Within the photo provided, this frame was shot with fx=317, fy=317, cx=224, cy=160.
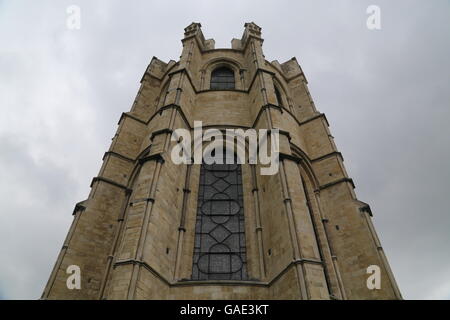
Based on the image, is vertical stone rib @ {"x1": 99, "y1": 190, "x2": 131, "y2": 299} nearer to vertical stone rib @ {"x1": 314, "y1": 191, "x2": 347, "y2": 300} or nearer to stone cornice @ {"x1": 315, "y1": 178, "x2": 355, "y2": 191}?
vertical stone rib @ {"x1": 314, "y1": 191, "x2": 347, "y2": 300}

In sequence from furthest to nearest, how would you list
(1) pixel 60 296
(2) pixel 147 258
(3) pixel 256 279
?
(1) pixel 60 296
(3) pixel 256 279
(2) pixel 147 258

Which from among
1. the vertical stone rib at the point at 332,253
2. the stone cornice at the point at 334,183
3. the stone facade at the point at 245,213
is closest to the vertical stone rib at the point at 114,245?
the stone facade at the point at 245,213

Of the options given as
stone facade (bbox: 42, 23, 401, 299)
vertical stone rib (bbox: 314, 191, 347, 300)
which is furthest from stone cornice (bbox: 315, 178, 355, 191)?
vertical stone rib (bbox: 314, 191, 347, 300)

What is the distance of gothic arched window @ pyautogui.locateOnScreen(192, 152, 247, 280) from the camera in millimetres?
8461

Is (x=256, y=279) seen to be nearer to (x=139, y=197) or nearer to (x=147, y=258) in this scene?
(x=147, y=258)

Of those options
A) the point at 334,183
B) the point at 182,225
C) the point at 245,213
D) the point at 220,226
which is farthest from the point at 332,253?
the point at 182,225

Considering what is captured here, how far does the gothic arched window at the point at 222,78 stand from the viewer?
15.0m

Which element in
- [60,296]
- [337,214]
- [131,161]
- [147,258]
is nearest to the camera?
[147,258]

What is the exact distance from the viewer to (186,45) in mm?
16047

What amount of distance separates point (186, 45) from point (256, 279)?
12.2 m

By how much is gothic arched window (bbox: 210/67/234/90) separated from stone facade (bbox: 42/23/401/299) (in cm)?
36

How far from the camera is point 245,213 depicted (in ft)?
31.4
